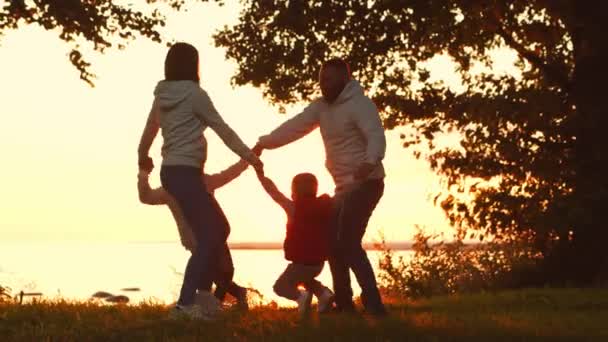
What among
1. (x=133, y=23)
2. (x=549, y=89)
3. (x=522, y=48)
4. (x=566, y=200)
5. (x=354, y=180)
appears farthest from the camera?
(x=522, y=48)

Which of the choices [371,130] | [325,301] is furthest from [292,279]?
[371,130]

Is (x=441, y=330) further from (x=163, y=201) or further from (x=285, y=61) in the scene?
(x=285, y=61)

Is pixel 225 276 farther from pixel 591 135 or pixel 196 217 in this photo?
pixel 591 135

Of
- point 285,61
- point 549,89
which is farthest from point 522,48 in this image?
point 285,61

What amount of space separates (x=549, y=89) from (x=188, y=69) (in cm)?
1122

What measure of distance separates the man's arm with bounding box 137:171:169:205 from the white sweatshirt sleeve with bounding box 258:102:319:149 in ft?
4.52

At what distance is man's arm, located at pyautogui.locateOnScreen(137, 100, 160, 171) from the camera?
950 centimetres

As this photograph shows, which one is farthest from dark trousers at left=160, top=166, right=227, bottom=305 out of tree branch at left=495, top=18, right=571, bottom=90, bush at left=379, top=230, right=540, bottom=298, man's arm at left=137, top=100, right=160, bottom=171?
tree branch at left=495, top=18, right=571, bottom=90

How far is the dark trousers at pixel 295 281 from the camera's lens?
1030 cm

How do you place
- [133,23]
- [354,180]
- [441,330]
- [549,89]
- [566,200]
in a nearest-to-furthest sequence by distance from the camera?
[441,330], [354,180], [133,23], [566,200], [549,89]

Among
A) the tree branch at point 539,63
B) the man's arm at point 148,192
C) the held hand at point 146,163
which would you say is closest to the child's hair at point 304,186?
the man's arm at point 148,192

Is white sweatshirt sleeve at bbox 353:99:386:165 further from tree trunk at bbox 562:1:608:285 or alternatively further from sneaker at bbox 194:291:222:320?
tree trunk at bbox 562:1:608:285

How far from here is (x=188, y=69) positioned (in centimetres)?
920

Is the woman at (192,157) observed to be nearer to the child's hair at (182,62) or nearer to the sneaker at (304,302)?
the child's hair at (182,62)
